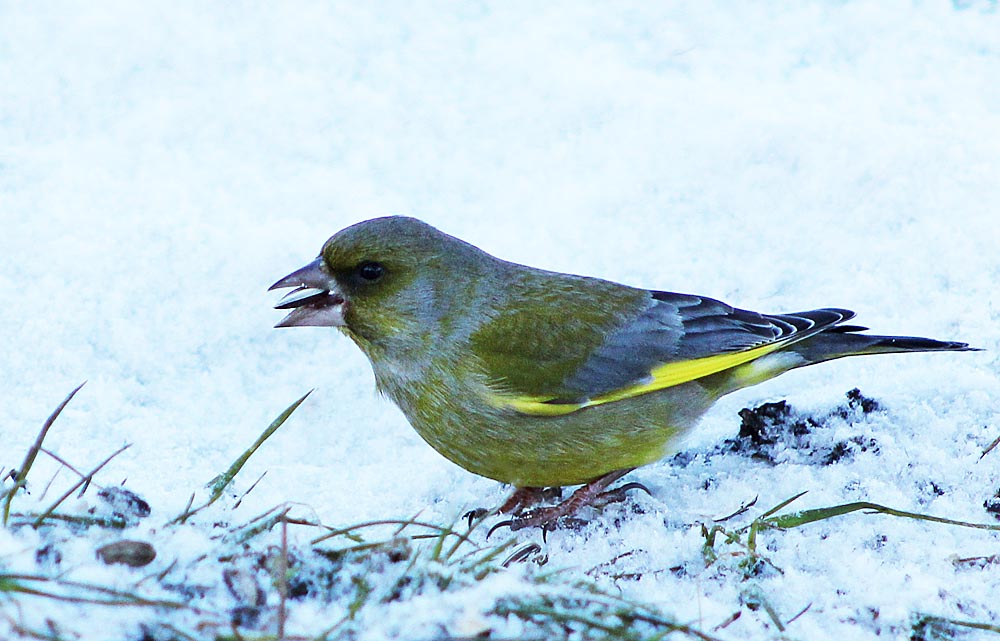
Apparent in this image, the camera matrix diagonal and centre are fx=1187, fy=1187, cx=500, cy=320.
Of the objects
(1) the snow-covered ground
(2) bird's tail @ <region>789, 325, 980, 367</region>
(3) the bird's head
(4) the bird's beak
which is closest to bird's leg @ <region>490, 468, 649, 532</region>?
(1) the snow-covered ground

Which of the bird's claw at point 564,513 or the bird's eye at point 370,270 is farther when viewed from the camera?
the bird's eye at point 370,270

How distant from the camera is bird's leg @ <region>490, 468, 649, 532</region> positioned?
13.6 feet

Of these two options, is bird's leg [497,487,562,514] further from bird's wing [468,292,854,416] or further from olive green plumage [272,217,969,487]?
bird's wing [468,292,854,416]

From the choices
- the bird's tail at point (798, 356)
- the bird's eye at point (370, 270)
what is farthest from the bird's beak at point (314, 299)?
the bird's tail at point (798, 356)

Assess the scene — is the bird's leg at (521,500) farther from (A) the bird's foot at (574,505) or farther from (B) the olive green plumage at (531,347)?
(B) the olive green plumage at (531,347)

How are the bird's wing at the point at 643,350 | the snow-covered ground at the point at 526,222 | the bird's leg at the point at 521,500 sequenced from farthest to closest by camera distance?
the bird's leg at the point at 521,500 → the bird's wing at the point at 643,350 → the snow-covered ground at the point at 526,222

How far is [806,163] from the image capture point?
596 centimetres

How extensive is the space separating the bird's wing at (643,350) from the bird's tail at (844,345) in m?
0.09

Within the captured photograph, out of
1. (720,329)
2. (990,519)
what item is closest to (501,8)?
(720,329)

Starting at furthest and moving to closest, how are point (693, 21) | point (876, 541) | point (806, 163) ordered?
1. point (693, 21)
2. point (806, 163)
3. point (876, 541)

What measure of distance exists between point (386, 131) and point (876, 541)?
3625 millimetres

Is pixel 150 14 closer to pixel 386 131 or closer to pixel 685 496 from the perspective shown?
pixel 386 131

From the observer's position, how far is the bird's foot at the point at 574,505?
13.5 feet

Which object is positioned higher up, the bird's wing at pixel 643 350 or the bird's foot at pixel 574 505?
the bird's wing at pixel 643 350
